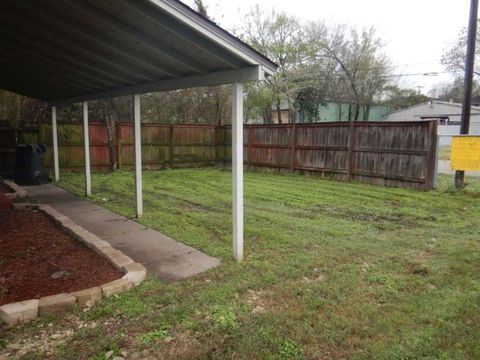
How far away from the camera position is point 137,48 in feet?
13.8

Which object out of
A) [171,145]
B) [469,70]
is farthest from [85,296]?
[171,145]

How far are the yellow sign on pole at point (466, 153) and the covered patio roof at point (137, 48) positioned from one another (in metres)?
7.26

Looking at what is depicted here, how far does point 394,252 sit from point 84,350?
150 inches

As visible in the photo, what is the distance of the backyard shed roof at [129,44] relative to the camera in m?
3.49

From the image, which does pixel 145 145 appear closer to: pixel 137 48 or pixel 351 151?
pixel 351 151

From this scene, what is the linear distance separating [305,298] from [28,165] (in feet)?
29.7

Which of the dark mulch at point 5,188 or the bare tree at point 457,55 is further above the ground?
the bare tree at point 457,55

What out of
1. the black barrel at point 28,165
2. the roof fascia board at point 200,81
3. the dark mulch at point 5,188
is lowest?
the dark mulch at point 5,188

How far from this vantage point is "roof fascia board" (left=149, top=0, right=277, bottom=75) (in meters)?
3.34

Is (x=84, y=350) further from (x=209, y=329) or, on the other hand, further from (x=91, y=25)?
(x=91, y=25)

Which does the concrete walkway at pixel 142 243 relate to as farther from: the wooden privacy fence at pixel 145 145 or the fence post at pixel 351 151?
the fence post at pixel 351 151

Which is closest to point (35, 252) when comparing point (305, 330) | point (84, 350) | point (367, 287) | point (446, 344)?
point (84, 350)

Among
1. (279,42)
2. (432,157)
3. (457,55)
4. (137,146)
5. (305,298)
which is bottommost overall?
(305,298)

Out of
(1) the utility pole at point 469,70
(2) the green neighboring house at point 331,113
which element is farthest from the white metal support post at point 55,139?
(2) the green neighboring house at point 331,113
